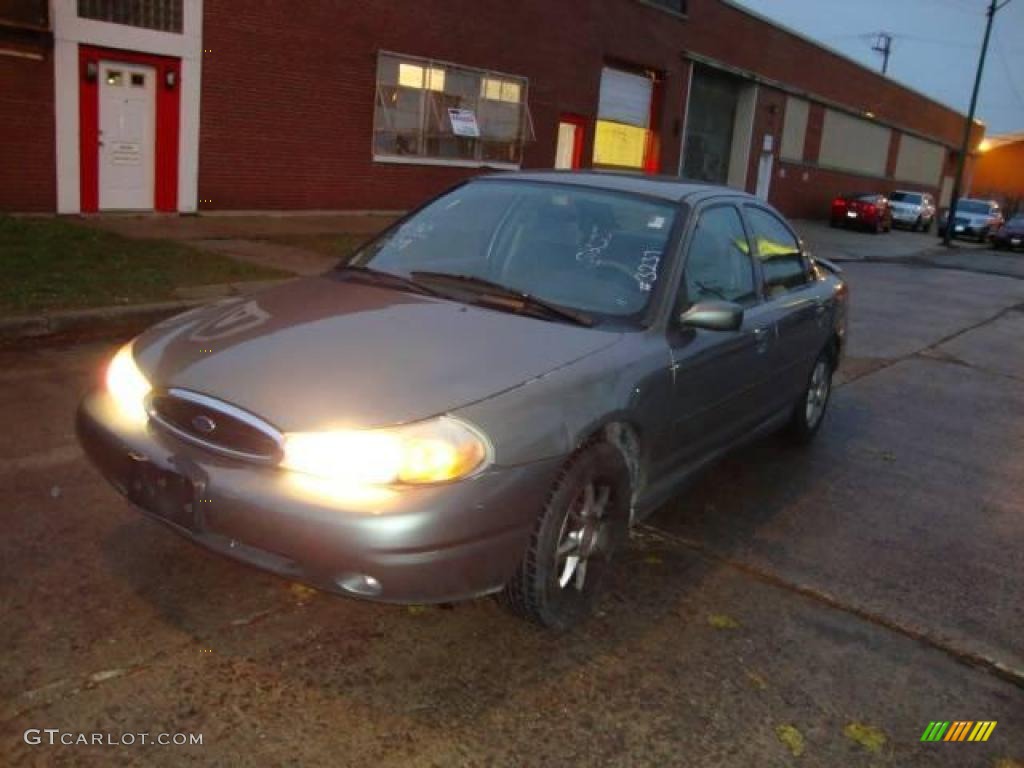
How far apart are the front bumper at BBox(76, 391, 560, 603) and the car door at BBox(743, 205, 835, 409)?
2329mm

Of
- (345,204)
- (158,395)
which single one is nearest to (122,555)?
(158,395)

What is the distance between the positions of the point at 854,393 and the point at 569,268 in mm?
4480

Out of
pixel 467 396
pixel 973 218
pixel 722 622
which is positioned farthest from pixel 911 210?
pixel 467 396

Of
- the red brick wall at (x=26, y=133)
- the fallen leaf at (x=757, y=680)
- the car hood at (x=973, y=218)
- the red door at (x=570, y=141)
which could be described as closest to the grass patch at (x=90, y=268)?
the red brick wall at (x=26, y=133)

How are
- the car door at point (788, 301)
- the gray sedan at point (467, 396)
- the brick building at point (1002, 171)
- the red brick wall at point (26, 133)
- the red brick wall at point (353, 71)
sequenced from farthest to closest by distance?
the brick building at point (1002, 171), the red brick wall at point (353, 71), the red brick wall at point (26, 133), the car door at point (788, 301), the gray sedan at point (467, 396)

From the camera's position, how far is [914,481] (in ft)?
17.9

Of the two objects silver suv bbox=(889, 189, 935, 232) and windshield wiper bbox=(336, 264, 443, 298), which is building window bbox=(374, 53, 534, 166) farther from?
silver suv bbox=(889, 189, 935, 232)

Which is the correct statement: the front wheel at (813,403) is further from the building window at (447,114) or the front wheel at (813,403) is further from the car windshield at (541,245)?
the building window at (447,114)

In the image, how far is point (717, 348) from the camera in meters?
4.12

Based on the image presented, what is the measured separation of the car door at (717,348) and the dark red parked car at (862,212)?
3072 centimetres

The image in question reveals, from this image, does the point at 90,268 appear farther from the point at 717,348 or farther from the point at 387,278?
the point at 717,348

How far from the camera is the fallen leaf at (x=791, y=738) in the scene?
2.78 meters

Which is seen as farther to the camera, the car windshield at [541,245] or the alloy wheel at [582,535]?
the car windshield at [541,245]

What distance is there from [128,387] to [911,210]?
38914 millimetres
